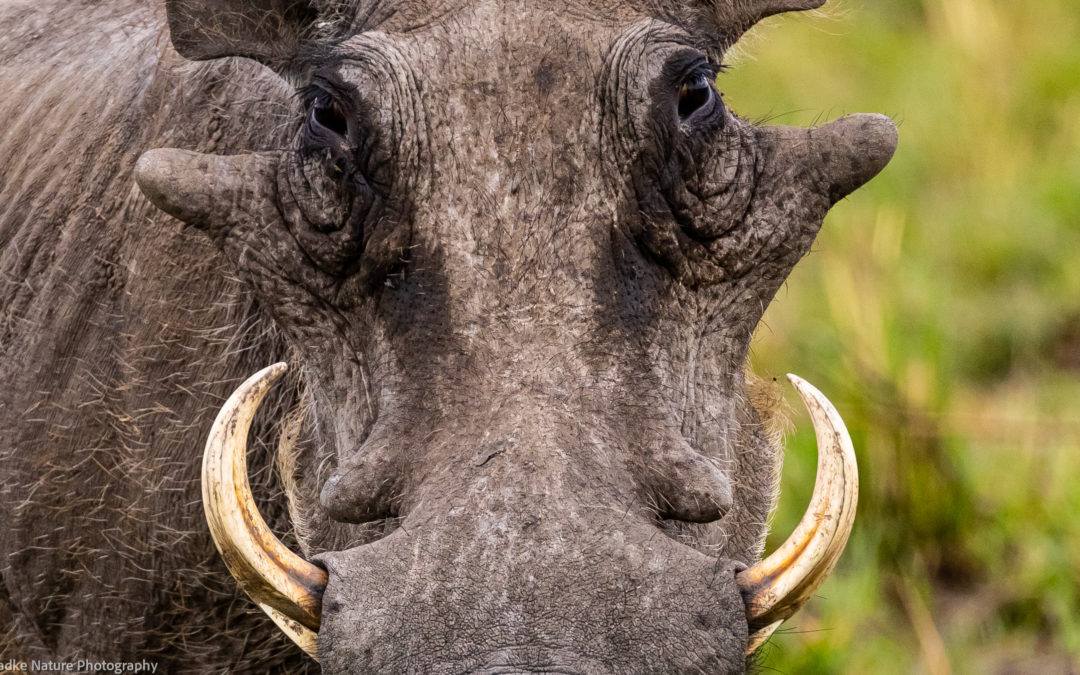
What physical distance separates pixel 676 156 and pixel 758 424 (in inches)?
28.5

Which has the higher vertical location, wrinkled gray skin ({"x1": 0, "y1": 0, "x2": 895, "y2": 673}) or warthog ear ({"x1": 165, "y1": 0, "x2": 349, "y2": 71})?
warthog ear ({"x1": 165, "y1": 0, "x2": 349, "y2": 71})

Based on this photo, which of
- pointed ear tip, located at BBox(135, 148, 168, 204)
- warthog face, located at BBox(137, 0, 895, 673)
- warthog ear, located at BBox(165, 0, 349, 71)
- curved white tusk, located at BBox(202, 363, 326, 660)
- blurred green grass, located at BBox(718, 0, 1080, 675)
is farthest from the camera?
blurred green grass, located at BBox(718, 0, 1080, 675)

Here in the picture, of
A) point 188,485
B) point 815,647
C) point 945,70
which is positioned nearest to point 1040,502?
point 815,647

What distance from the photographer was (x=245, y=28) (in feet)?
8.52

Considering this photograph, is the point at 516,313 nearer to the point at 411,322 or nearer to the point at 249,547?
the point at 411,322

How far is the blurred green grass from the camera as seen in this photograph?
150 inches

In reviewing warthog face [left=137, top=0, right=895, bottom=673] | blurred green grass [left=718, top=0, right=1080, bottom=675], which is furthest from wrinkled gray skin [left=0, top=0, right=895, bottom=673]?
blurred green grass [left=718, top=0, right=1080, bottom=675]

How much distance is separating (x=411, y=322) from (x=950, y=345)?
3316 mm

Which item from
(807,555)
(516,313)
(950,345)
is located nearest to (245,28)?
(516,313)

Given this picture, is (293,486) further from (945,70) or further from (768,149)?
(945,70)

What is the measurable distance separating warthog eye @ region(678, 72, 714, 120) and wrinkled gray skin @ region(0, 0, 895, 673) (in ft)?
0.09

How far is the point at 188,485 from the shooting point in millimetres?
2715

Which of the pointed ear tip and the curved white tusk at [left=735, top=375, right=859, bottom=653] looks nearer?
the curved white tusk at [left=735, top=375, right=859, bottom=653]

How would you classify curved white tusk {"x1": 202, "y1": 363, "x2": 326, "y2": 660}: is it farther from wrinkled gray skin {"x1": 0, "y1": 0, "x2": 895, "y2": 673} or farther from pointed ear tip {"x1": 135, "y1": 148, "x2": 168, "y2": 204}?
pointed ear tip {"x1": 135, "y1": 148, "x2": 168, "y2": 204}
